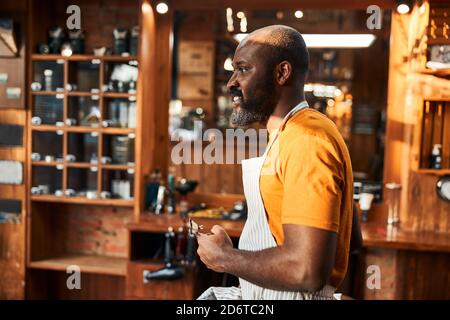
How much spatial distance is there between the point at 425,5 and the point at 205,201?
2.02 meters

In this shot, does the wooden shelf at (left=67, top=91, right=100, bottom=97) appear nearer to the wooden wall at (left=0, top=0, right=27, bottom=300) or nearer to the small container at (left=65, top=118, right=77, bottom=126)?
the small container at (left=65, top=118, right=77, bottom=126)

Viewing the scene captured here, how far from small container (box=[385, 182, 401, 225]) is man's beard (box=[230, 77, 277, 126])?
272cm

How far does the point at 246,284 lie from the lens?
1.46 meters

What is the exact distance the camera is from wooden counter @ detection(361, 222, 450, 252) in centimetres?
341

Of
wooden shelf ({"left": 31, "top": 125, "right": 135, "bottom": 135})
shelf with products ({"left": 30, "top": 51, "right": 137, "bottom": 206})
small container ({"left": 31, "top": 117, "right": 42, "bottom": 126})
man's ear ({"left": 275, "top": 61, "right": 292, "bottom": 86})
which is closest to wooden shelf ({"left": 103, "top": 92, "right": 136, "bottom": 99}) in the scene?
shelf with products ({"left": 30, "top": 51, "right": 137, "bottom": 206})

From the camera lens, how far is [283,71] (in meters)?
1.38

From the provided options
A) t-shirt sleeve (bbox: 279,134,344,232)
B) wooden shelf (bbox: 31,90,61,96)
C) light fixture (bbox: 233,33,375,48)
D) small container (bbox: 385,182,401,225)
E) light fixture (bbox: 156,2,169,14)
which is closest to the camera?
t-shirt sleeve (bbox: 279,134,344,232)

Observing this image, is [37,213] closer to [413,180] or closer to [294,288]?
[413,180]

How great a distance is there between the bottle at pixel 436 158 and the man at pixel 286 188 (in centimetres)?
259

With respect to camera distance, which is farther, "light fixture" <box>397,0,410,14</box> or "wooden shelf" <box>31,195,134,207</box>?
"wooden shelf" <box>31,195,134,207</box>

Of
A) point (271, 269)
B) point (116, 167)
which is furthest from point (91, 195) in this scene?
point (271, 269)

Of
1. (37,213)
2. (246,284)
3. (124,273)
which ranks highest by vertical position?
(246,284)

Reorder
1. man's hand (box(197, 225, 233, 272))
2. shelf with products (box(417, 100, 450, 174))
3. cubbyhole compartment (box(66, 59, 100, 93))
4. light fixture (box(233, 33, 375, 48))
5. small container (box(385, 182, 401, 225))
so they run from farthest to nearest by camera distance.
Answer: light fixture (box(233, 33, 375, 48)), cubbyhole compartment (box(66, 59, 100, 93)), small container (box(385, 182, 401, 225)), shelf with products (box(417, 100, 450, 174)), man's hand (box(197, 225, 233, 272))
